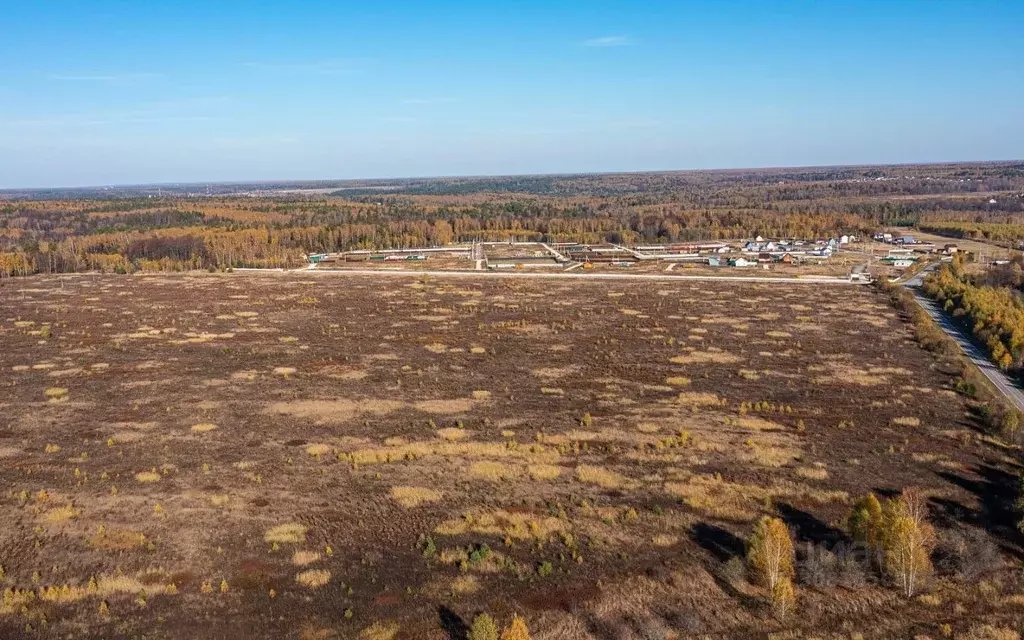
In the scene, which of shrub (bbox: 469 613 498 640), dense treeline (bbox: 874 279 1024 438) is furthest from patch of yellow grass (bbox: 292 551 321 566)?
dense treeline (bbox: 874 279 1024 438)

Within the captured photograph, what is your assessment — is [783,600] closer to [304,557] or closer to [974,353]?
[304,557]

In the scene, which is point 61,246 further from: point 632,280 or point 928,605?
point 928,605

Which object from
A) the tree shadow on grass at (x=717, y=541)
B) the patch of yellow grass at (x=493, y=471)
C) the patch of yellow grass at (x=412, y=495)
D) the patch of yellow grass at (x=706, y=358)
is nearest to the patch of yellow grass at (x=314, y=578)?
the patch of yellow grass at (x=412, y=495)

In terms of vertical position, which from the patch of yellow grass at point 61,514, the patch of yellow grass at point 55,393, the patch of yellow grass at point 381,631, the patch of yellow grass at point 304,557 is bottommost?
the patch of yellow grass at point 381,631

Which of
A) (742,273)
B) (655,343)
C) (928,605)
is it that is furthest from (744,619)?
(742,273)

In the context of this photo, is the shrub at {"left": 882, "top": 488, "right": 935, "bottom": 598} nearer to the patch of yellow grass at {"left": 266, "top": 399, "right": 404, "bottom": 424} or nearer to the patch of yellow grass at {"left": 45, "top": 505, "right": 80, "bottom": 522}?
the patch of yellow grass at {"left": 266, "top": 399, "right": 404, "bottom": 424}

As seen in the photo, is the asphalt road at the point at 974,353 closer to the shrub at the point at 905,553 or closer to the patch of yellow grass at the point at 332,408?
→ the shrub at the point at 905,553
